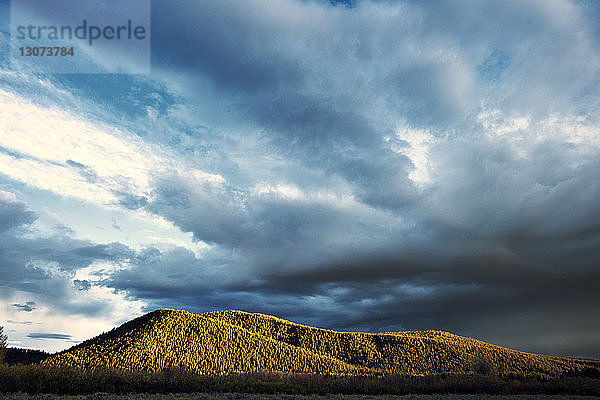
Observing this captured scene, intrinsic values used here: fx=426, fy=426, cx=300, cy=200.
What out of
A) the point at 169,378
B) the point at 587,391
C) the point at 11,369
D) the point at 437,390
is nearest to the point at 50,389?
the point at 11,369

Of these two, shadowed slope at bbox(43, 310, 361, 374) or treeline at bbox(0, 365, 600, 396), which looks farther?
shadowed slope at bbox(43, 310, 361, 374)

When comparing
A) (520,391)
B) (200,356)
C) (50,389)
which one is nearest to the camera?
(50,389)

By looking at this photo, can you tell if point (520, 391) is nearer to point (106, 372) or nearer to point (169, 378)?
point (169, 378)

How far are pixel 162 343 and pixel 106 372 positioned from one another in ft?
390

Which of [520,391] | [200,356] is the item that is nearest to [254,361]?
[200,356]

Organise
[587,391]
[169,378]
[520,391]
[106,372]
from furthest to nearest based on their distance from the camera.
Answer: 1. [520,391]
2. [587,391]
3. [169,378]
4. [106,372]

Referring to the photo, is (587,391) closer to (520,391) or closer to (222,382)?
(520,391)

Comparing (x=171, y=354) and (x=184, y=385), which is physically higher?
(x=171, y=354)

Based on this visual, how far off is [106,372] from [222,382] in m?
21.1

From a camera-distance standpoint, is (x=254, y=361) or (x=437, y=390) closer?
(x=437, y=390)

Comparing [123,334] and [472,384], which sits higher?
[123,334]

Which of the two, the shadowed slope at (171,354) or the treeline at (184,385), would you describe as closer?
the treeline at (184,385)

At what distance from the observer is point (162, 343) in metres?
183

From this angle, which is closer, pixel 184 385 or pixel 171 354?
pixel 184 385
